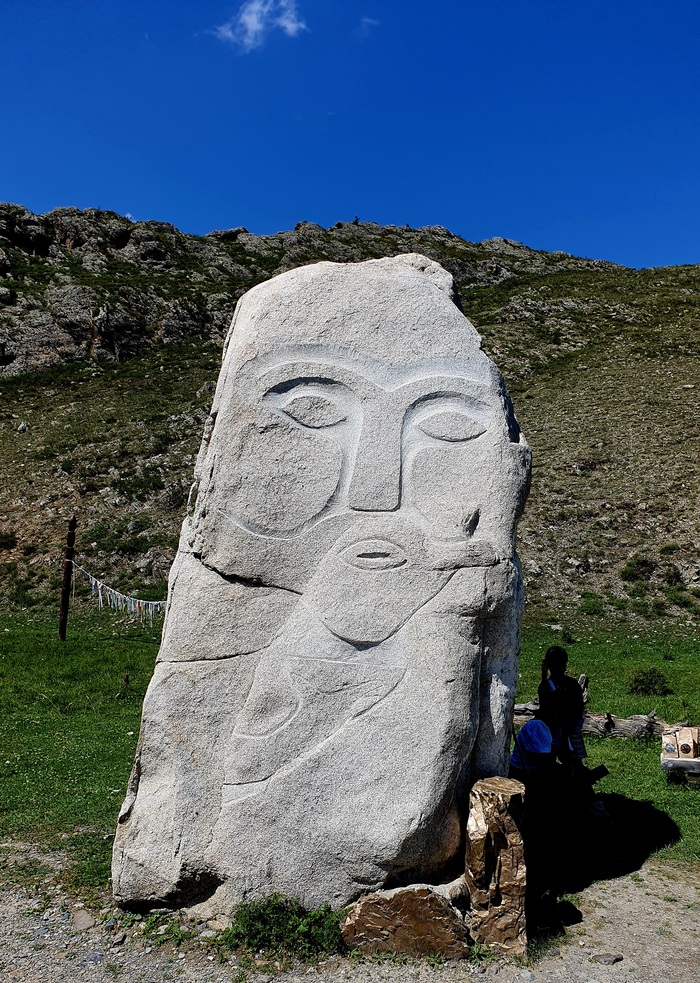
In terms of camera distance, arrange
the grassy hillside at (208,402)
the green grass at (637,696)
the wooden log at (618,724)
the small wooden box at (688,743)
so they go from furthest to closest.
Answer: the grassy hillside at (208,402), the wooden log at (618,724), the small wooden box at (688,743), the green grass at (637,696)

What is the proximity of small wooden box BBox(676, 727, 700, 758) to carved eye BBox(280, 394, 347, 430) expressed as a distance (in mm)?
6244

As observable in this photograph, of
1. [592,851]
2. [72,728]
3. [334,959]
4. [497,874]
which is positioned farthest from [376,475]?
[72,728]

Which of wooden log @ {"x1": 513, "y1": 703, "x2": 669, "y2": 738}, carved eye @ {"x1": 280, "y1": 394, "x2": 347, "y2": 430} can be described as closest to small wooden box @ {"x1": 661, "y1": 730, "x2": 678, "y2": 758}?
wooden log @ {"x1": 513, "y1": 703, "x2": 669, "y2": 738}

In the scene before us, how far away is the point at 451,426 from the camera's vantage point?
6000 millimetres

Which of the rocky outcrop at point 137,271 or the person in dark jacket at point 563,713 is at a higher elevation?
the rocky outcrop at point 137,271

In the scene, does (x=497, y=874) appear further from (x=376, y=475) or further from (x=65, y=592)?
(x=65, y=592)

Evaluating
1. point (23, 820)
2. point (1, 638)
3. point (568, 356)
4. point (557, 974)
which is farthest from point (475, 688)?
point (568, 356)

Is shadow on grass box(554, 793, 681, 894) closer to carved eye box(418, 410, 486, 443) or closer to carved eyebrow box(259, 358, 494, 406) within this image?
carved eye box(418, 410, 486, 443)

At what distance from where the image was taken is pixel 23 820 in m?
7.66

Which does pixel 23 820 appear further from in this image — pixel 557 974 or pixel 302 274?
pixel 302 274

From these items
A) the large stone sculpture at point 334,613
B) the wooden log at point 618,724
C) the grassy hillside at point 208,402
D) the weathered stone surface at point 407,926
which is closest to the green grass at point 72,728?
the large stone sculpture at point 334,613

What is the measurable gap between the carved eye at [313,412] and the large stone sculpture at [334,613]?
16 millimetres

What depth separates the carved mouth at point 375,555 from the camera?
5.68 m

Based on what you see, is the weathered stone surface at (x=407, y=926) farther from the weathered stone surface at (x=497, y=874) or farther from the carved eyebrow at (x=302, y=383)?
the carved eyebrow at (x=302, y=383)
